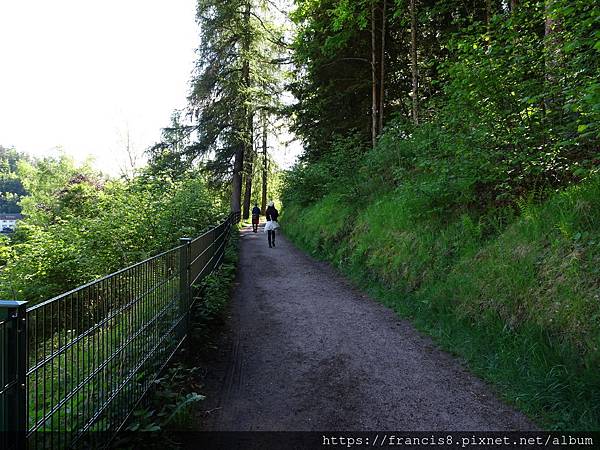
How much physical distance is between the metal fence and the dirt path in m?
0.91

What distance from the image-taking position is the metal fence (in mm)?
1861

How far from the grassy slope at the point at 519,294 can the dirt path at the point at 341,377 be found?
0.33 m

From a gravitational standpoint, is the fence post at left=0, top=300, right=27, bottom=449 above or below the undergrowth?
above

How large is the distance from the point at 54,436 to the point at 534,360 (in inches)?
166

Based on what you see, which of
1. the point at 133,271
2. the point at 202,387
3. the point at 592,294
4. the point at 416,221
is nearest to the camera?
the point at 133,271

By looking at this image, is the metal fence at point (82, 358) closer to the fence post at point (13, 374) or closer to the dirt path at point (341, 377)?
the fence post at point (13, 374)

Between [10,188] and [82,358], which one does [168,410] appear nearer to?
[82,358]

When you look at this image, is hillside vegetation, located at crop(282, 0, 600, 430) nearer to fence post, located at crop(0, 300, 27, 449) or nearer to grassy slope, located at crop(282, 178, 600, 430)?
grassy slope, located at crop(282, 178, 600, 430)

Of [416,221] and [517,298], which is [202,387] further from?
[416,221]

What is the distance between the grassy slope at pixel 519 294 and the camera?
347 centimetres

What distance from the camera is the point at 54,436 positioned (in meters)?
2.15

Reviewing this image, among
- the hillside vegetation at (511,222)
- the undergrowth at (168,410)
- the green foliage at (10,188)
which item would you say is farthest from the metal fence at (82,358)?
the green foliage at (10,188)

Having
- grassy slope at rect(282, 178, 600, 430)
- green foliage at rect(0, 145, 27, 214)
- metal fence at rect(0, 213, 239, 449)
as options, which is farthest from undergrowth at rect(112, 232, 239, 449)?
green foliage at rect(0, 145, 27, 214)

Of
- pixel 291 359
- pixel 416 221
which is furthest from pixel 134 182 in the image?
pixel 291 359
